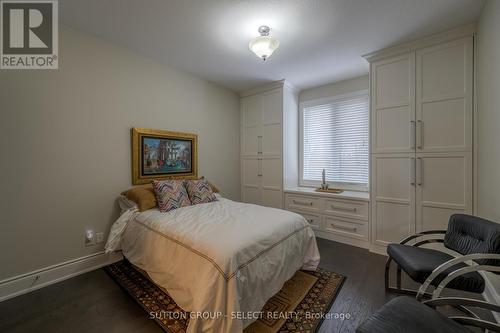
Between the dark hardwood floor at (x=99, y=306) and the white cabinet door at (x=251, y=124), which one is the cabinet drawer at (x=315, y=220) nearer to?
the dark hardwood floor at (x=99, y=306)

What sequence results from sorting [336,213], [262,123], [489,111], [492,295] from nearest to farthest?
[492,295] → [489,111] → [336,213] → [262,123]

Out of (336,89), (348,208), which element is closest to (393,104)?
(336,89)

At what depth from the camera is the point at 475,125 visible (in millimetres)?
2146

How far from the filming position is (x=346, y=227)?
3012mm

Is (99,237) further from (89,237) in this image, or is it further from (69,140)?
(69,140)

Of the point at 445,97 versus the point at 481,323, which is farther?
the point at 445,97

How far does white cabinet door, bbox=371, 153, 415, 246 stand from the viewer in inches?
98.4

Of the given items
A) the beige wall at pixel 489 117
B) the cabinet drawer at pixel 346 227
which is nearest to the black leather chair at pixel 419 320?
the beige wall at pixel 489 117

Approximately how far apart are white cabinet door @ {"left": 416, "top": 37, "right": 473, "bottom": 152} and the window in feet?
3.11

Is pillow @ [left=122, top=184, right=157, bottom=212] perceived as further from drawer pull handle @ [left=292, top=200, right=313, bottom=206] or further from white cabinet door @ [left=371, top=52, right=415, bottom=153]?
white cabinet door @ [left=371, top=52, right=415, bottom=153]

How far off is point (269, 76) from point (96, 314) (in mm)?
3615

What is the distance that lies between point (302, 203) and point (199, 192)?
67.8 inches

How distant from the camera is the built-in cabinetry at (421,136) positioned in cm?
221

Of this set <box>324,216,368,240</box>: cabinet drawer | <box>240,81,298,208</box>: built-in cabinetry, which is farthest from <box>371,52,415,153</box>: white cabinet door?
<box>240,81,298,208</box>: built-in cabinetry
